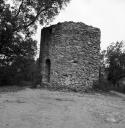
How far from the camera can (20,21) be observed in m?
14.8

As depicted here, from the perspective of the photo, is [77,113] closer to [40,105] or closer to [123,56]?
[40,105]

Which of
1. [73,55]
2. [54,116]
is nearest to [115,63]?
[73,55]

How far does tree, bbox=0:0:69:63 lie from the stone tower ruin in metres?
2.35

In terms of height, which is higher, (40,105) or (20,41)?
(20,41)

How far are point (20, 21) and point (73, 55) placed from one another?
408 centimetres

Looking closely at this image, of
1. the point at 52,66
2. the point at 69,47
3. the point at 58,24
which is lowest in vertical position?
the point at 52,66

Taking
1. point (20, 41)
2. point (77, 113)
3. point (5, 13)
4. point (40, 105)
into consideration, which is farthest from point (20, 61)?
point (77, 113)

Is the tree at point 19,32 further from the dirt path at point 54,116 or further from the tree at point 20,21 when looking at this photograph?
the dirt path at point 54,116

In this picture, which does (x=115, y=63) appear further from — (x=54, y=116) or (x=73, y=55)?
(x=54, y=116)

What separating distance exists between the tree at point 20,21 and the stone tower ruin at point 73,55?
2.35 metres

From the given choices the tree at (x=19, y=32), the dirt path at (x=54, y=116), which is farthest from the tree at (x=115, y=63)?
the dirt path at (x=54, y=116)

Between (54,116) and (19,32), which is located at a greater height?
(19,32)

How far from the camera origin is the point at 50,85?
13.5 metres

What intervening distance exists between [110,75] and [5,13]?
13.9 m
